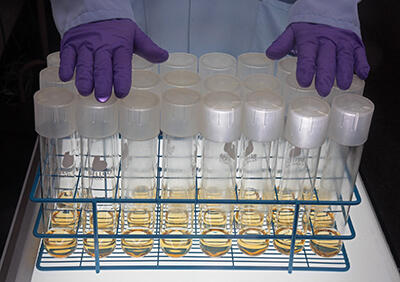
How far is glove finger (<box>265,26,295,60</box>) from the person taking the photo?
1.22 m

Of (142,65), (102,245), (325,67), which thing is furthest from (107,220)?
(325,67)

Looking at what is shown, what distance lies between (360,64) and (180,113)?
476 mm

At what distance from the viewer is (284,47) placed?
126 cm

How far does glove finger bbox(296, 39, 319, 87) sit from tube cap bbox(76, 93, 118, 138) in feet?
1.28

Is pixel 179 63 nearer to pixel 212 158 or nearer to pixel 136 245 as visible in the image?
pixel 212 158

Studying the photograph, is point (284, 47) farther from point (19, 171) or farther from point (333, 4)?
point (19, 171)

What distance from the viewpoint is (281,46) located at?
1254mm

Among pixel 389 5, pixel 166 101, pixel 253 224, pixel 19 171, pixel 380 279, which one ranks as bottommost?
pixel 19 171

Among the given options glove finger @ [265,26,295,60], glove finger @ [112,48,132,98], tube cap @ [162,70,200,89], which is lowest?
tube cap @ [162,70,200,89]

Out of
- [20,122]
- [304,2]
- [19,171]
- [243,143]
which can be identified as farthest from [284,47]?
[20,122]

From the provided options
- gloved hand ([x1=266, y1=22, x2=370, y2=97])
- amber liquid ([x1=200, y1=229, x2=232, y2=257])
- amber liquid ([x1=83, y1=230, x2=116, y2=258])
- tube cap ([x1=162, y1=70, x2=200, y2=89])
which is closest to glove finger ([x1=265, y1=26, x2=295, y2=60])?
gloved hand ([x1=266, y1=22, x2=370, y2=97])

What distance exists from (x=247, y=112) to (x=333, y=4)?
55cm

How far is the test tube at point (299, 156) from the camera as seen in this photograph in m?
0.95

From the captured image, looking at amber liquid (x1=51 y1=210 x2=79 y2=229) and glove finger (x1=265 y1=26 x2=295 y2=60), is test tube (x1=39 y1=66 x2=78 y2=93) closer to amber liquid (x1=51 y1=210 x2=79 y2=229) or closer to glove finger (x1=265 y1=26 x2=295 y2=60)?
amber liquid (x1=51 y1=210 x2=79 y2=229)
